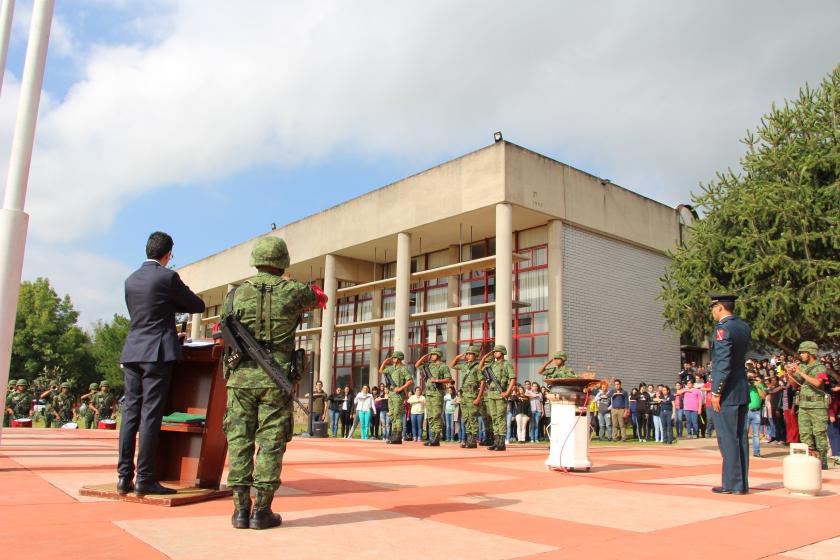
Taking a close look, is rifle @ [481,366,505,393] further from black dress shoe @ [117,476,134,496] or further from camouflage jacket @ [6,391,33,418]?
camouflage jacket @ [6,391,33,418]

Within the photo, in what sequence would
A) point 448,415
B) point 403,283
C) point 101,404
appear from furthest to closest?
point 403,283 → point 101,404 → point 448,415

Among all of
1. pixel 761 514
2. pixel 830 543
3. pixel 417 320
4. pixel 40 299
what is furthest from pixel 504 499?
pixel 40 299

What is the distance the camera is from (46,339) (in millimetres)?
59062

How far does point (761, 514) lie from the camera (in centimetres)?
528

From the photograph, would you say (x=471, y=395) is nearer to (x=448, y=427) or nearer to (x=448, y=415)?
(x=448, y=415)

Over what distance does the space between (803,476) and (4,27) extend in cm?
824

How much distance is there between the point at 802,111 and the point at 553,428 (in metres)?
10.7

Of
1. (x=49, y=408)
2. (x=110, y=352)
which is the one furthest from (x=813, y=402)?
(x=110, y=352)

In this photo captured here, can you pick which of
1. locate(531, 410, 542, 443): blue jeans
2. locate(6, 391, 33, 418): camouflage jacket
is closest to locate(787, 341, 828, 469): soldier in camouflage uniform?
locate(531, 410, 542, 443): blue jeans

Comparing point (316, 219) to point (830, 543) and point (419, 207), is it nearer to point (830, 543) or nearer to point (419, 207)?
point (419, 207)

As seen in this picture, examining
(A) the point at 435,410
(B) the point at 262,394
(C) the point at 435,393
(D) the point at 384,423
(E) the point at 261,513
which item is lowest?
(E) the point at 261,513

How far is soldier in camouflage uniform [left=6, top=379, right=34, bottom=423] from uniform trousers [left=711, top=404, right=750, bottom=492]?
856 inches

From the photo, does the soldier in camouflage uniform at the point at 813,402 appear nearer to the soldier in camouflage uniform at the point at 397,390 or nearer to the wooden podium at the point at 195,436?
the soldier in camouflage uniform at the point at 397,390

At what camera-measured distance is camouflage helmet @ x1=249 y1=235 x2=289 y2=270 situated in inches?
181
